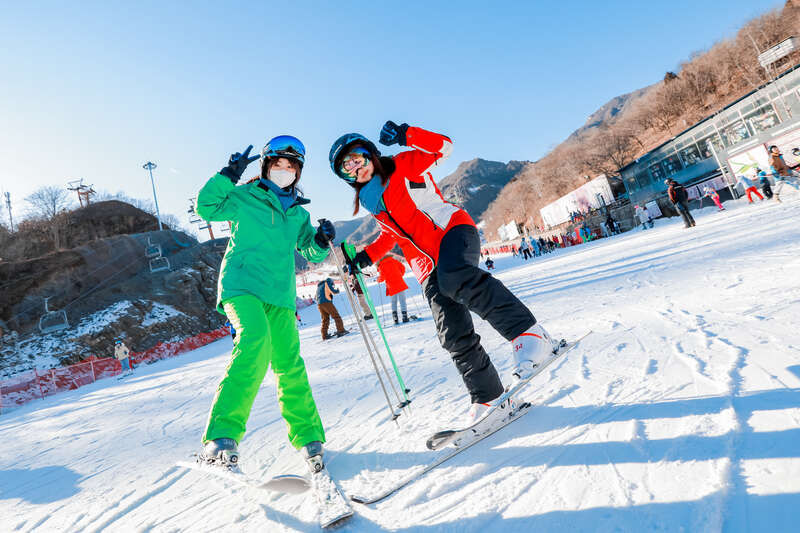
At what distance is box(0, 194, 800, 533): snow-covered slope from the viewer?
1137mm

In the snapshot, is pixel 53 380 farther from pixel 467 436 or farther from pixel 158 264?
pixel 158 264

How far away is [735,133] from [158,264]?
144 feet

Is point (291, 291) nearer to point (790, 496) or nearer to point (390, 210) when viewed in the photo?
point (390, 210)

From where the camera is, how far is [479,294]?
193 cm

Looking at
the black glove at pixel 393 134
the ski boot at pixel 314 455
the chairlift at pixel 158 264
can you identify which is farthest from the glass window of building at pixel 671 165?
the chairlift at pixel 158 264

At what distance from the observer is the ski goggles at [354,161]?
Result: 7.48ft

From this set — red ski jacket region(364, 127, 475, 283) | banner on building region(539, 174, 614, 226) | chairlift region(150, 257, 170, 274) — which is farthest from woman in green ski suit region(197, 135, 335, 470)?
banner on building region(539, 174, 614, 226)

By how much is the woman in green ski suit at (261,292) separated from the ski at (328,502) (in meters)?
0.16

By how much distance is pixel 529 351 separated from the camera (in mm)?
1843

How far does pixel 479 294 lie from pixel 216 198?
1678 millimetres

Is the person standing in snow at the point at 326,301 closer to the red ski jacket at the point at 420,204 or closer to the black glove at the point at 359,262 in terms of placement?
the black glove at the point at 359,262

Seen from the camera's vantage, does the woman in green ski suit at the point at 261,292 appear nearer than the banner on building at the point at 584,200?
Yes

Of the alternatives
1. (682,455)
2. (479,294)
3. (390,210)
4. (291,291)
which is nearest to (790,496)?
(682,455)

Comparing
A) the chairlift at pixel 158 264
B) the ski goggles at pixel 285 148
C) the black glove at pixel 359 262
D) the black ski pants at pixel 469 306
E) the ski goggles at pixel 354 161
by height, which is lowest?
the black ski pants at pixel 469 306
